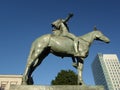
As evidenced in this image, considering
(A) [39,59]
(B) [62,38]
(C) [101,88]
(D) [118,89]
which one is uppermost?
(D) [118,89]

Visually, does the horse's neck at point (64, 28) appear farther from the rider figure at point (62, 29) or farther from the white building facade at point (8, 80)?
the white building facade at point (8, 80)

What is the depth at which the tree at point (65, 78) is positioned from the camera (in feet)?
112

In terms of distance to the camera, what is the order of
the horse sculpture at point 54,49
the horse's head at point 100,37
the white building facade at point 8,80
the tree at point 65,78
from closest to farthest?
the horse sculpture at point 54,49 < the horse's head at point 100,37 < the tree at point 65,78 < the white building facade at point 8,80

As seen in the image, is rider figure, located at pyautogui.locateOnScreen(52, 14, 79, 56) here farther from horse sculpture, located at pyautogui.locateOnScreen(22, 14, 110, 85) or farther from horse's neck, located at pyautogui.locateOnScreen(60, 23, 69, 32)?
horse sculpture, located at pyautogui.locateOnScreen(22, 14, 110, 85)

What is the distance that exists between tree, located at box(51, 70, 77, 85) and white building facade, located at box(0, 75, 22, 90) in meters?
35.0

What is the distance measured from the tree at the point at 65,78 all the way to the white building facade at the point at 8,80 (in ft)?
115

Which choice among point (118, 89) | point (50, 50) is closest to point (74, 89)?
point (50, 50)

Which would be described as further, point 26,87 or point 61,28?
point 61,28

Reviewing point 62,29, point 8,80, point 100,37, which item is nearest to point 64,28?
point 62,29

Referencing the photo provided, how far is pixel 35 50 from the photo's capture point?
27.2 feet

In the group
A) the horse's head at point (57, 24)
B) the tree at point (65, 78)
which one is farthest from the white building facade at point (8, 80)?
the horse's head at point (57, 24)

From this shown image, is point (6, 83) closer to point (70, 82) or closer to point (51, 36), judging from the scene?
point (70, 82)

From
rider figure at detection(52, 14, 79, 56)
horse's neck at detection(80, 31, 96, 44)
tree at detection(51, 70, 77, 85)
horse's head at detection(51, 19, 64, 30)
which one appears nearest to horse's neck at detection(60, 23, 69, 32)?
rider figure at detection(52, 14, 79, 56)

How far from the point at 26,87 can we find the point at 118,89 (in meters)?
209
